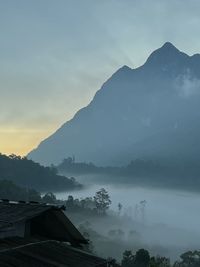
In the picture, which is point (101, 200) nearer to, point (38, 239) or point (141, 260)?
point (141, 260)

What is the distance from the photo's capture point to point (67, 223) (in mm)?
18016

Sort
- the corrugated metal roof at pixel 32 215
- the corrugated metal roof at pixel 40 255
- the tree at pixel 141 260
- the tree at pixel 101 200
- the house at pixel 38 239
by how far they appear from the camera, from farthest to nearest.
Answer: the tree at pixel 101 200 < the tree at pixel 141 260 < the corrugated metal roof at pixel 32 215 < the house at pixel 38 239 < the corrugated metal roof at pixel 40 255

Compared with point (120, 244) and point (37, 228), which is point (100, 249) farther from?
point (37, 228)

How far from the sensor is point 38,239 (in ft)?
51.5

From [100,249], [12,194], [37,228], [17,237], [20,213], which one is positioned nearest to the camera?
[17,237]

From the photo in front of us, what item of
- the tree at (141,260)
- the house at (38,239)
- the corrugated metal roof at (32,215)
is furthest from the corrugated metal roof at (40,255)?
the tree at (141,260)

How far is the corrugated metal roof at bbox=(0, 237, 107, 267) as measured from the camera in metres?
11.6

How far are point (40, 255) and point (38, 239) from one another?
10.3 feet

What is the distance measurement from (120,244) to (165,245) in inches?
1495

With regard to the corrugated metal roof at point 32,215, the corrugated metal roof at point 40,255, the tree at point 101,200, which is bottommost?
the corrugated metal roof at point 40,255

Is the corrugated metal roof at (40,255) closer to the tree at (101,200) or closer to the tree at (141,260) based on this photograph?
the tree at (141,260)

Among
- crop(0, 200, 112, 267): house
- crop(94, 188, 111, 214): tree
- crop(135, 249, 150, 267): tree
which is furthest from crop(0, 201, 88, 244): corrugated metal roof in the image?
crop(94, 188, 111, 214): tree

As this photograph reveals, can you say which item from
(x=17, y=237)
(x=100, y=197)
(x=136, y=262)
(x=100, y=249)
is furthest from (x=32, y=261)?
(x=100, y=197)

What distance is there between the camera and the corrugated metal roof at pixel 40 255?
38.0ft
